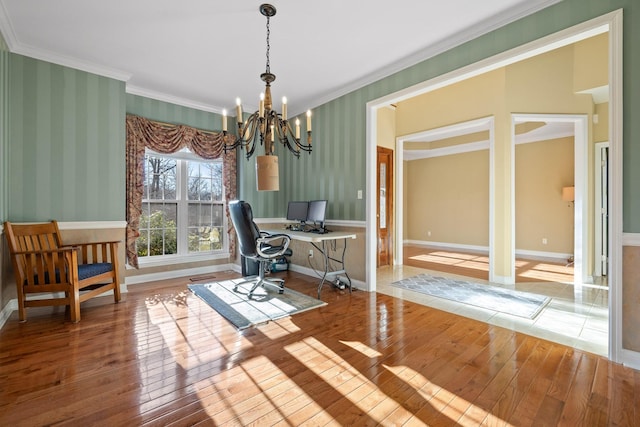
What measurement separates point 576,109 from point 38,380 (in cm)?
654

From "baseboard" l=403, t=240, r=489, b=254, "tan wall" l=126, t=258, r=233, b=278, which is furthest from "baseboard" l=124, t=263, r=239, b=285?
"baseboard" l=403, t=240, r=489, b=254

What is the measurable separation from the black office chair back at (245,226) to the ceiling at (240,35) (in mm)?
1685

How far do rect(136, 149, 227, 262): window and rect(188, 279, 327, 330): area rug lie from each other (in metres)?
0.99

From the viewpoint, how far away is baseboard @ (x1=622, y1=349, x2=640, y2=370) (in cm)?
192

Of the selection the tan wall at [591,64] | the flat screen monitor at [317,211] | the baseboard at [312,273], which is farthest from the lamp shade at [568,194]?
the flat screen monitor at [317,211]

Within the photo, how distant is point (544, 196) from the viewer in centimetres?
589

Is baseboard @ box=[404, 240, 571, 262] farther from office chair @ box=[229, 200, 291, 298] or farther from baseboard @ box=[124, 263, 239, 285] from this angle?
office chair @ box=[229, 200, 291, 298]

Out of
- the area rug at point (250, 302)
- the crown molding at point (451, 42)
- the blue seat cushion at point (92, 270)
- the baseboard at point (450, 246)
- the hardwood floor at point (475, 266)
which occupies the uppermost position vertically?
the crown molding at point (451, 42)

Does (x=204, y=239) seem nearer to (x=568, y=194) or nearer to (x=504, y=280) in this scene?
(x=504, y=280)

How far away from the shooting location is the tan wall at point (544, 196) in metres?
5.65

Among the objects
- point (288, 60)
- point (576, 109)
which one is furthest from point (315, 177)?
point (576, 109)

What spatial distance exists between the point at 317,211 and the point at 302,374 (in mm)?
2537

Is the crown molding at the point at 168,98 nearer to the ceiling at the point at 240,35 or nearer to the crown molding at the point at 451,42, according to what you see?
the ceiling at the point at 240,35

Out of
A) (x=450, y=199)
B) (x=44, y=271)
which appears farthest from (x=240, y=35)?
(x=450, y=199)
